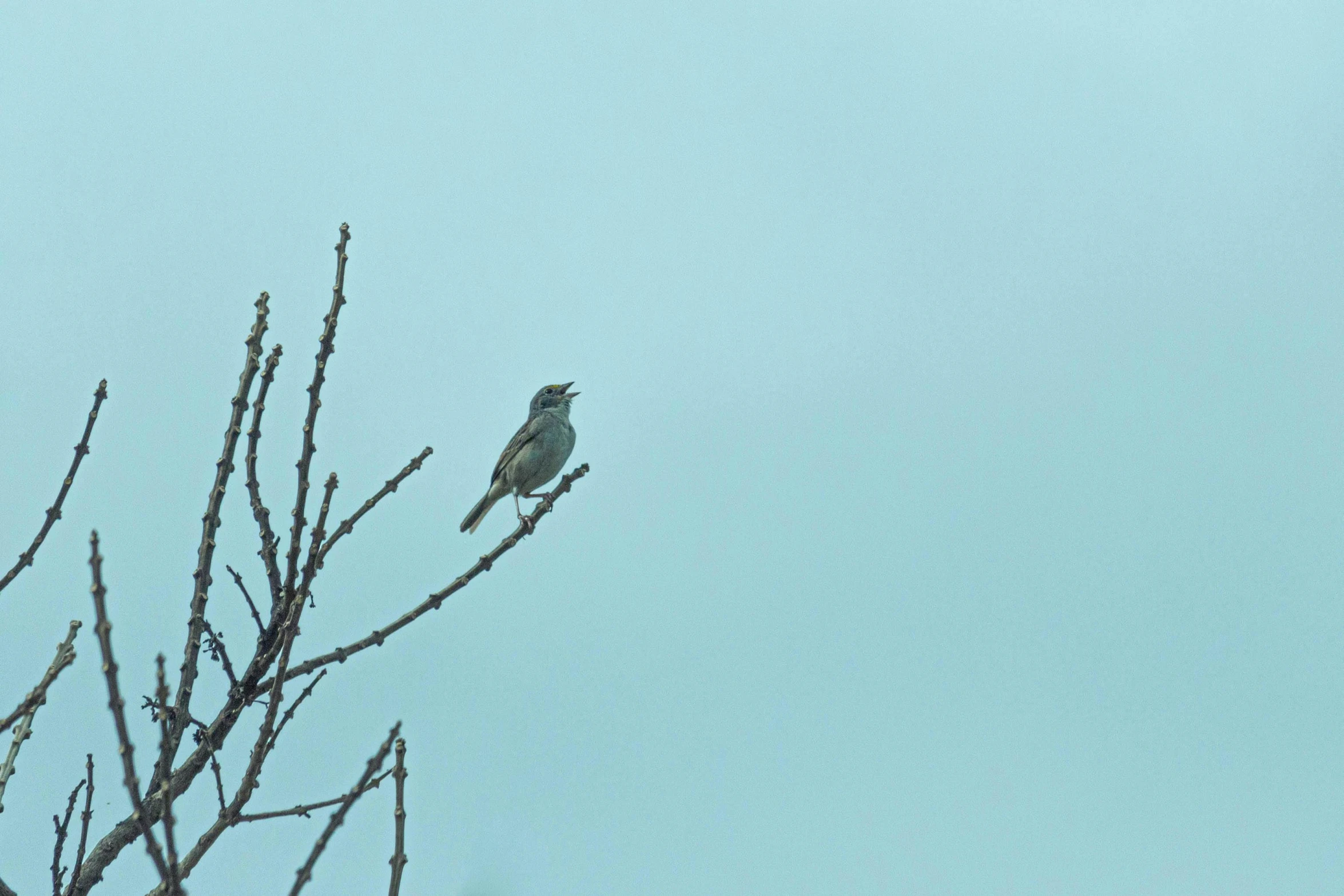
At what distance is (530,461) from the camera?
44.2ft

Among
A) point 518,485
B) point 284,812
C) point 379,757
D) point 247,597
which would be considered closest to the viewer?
point 379,757

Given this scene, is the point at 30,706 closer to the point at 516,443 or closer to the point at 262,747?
the point at 262,747

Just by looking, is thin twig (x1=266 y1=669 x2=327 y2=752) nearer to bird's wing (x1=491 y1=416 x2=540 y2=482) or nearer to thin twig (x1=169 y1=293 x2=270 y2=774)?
thin twig (x1=169 y1=293 x2=270 y2=774)

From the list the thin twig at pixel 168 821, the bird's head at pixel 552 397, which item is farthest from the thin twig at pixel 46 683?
the bird's head at pixel 552 397

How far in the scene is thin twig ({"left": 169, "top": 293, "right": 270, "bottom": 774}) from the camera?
16.6 ft

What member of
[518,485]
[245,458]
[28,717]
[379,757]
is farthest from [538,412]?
[379,757]

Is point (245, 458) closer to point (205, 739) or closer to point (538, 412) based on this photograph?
point (205, 739)

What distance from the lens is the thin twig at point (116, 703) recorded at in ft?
10.6

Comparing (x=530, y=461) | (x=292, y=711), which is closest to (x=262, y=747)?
(x=292, y=711)

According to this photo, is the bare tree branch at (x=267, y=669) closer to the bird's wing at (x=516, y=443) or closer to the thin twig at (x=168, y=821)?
the thin twig at (x=168, y=821)

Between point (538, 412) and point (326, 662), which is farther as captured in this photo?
point (538, 412)

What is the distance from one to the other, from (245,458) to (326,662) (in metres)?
1.08

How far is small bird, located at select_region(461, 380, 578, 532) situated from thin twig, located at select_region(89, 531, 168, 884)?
975 centimetres

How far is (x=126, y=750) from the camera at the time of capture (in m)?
3.31
